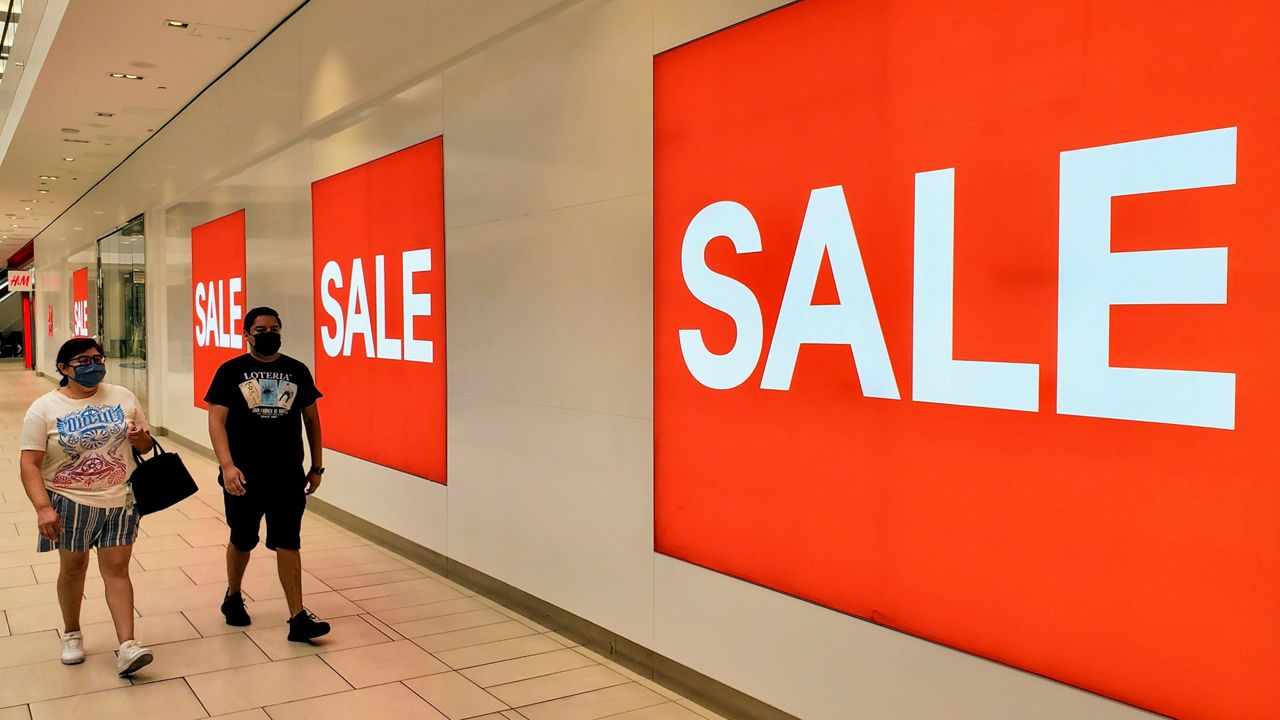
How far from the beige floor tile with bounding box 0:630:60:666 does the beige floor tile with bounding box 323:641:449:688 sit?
4.15 ft

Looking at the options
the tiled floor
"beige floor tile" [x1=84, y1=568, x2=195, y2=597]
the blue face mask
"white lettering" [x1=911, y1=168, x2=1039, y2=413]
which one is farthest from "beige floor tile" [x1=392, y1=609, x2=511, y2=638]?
"white lettering" [x1=911, y1=168, x2=1039, y2=413]

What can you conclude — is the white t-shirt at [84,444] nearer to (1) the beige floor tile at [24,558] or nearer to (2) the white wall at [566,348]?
(2) the white wall at [566,348]

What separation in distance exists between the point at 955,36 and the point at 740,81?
3.05ft

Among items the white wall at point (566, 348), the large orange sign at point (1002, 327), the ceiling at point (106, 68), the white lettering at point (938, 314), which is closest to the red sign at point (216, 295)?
the ceiling at point (106, 68)

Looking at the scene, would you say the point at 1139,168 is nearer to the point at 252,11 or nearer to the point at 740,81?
the point at 740,81

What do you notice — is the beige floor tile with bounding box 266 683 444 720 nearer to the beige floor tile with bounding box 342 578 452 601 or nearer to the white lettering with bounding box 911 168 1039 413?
the beige floor tile with bounding box 342 578 452 601

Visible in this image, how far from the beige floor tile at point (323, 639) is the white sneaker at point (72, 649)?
72 centimetres

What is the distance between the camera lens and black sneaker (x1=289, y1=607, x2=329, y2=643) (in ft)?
14.8

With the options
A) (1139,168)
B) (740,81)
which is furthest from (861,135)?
(1139,168)

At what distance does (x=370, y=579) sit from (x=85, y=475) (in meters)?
2.11

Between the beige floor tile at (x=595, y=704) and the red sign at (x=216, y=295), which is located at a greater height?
the red sign at (x=216, y=295)

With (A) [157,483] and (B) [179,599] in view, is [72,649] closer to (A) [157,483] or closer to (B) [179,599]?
(A) [157,483]

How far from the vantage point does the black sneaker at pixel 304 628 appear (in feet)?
14.8

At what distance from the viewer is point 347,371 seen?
717cm
